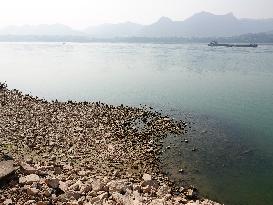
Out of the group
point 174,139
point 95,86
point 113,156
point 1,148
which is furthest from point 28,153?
point 95,86

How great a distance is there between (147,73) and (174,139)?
139 ft

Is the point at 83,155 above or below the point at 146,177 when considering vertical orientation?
above

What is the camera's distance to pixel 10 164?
14758mm

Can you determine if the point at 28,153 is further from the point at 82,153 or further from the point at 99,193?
the point at 99,193

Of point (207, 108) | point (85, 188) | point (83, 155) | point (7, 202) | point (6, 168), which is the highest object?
point (6, 168)

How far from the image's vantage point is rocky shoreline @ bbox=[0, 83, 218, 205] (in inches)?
540

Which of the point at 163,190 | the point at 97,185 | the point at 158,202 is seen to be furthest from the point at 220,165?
the point at 97,185

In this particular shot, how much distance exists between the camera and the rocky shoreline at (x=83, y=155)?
13.7m

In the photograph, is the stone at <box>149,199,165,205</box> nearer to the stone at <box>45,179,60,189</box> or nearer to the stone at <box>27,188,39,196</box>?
the stone at <box>45,179,60,189</box>

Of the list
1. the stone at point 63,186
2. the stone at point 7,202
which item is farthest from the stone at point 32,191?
the stone at point 63,186

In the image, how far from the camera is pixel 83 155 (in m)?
20.3

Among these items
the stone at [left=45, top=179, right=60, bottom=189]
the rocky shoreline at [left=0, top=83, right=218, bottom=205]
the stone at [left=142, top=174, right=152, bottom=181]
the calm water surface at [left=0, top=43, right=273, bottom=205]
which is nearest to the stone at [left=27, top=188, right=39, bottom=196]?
the rocky shoreline at [left=0, top=83, right=218, bottom=205]

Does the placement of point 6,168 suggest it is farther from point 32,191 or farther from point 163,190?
point 163,190

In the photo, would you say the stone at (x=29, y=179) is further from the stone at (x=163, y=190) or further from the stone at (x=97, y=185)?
the stone at (x=163, y=190)
